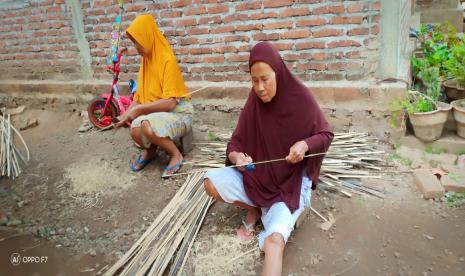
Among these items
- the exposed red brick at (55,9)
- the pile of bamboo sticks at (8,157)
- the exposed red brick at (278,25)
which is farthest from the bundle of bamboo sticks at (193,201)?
the exposed red brick at (55,9)

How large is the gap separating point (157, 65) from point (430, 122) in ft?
9.00

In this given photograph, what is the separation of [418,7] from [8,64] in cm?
721

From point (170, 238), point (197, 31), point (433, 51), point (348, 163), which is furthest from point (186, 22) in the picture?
point (433, 51)

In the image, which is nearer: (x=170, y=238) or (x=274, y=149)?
(x=274, y=149)

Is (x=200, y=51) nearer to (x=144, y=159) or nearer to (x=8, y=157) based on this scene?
(x=144, y=159)

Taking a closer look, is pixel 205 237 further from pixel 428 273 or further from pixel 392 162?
pixel 392 162

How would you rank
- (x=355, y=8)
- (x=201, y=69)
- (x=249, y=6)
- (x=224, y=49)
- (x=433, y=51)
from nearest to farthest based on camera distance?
1. (x=355, y=8)
2. (x=249, y=6)
3. (x=433, y=51)
4. (x=224, y=49)
5. (x=201, y=69)

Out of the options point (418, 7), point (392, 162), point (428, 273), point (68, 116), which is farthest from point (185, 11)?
point (418, 7)

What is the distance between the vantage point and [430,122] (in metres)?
3.30

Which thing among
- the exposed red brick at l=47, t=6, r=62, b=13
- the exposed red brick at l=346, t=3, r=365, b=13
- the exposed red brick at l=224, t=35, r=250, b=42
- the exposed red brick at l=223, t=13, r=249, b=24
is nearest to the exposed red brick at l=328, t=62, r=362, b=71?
the exposed red brick at l=346, t=3, r=365, b=13

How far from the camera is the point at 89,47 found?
5.16 metres

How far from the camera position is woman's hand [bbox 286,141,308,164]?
2199 millimetres

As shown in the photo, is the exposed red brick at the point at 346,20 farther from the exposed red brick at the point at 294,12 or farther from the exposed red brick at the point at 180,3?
the exposed red brick at the point at 180,3

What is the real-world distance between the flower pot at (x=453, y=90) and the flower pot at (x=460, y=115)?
27cm
